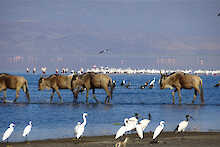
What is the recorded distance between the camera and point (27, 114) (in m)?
23.4

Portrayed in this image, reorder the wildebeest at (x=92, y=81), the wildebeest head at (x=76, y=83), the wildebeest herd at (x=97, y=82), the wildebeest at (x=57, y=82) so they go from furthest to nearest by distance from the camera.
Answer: the wildebeest at (x=57, y=82) < the wildebeest head at (x=76, y=83) < the wildebeest at (x=92, y=81) < the wildebeest herd at (x=97, y=82)

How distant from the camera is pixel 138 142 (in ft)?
46.8

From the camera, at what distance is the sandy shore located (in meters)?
13.8

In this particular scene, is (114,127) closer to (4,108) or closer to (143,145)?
(143,145)

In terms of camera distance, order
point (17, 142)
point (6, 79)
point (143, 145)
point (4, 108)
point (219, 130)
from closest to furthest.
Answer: point (143, 145)
point (17, 142)
point (219, 130)
point (4, 108)
point (6, 79)

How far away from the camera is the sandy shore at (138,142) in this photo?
13.8 meters

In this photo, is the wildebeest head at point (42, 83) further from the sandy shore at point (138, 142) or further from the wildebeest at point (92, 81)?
the sandy shore at point (138, 142)

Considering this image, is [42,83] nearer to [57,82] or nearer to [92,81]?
[57,82]

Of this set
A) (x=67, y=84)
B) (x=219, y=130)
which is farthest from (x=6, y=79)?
(x=219, y=130)

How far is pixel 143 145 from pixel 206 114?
10196 millimetres

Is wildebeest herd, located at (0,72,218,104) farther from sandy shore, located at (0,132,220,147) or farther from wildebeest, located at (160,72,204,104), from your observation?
sandy shore, located at (0,132,220,147)

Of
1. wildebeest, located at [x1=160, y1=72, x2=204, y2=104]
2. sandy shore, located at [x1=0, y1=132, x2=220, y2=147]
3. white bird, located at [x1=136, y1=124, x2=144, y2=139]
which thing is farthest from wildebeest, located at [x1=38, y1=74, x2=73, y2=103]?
white bird, located at [x1=136, y1=124, x2=144, y2=139]

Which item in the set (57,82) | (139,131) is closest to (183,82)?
(57,82)

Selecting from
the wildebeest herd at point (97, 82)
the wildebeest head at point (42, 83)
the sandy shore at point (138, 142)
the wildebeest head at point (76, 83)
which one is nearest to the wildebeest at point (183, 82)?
the wildebeest herd at point (97, 82)
